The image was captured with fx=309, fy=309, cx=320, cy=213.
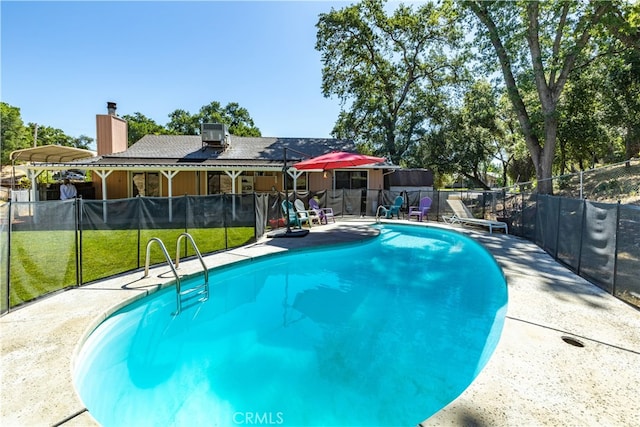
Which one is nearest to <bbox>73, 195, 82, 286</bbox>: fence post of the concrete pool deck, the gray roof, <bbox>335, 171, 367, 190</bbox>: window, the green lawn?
the green lawn

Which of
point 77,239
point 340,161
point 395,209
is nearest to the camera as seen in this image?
point 77,239

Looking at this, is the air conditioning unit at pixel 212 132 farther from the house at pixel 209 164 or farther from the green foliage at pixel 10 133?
the green foliage at pixel 10 133

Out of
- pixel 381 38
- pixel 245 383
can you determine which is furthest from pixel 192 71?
pixel 245 383

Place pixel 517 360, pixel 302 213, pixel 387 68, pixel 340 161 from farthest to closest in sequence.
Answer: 1. pixel 387 68
2. pixel 302 213
3. pixel 340 161
4. pixel 517 360

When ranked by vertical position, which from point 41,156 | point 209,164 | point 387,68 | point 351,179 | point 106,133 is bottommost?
point 351,179

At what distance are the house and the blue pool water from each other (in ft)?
31.2

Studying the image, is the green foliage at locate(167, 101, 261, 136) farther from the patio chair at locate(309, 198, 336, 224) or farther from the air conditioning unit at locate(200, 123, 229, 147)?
the patio chair at locate(309, 198, 336, 224)

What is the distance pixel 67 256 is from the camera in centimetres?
521

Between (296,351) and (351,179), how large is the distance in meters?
14.7

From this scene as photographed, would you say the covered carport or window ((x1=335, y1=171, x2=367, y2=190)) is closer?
the covered carport

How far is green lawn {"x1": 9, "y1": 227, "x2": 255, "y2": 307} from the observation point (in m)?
4.71

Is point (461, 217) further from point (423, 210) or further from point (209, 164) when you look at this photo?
point (209, 164)

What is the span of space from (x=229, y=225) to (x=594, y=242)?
831cm

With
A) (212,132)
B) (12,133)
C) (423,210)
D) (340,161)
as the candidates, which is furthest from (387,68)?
(12,133)
